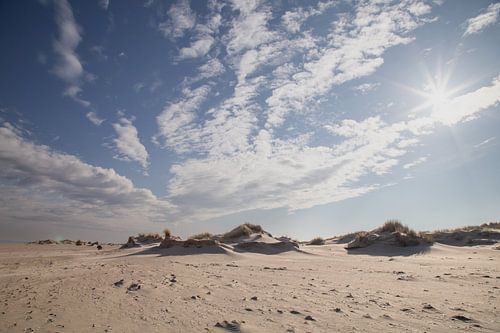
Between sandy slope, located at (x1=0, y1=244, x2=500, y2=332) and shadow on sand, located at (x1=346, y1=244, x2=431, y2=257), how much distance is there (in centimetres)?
491

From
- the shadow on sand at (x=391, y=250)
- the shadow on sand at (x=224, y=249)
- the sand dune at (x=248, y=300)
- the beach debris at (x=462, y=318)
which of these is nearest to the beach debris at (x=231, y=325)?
the sand dune at (x=248, y=300)

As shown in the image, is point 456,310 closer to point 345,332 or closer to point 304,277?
point 345,332

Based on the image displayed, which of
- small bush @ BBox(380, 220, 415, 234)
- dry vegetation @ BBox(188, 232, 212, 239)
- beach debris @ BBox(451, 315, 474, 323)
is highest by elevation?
small bush @ BBox(380, 220, 415, 234)

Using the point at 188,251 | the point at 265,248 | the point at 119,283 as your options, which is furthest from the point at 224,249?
the point at 119,283

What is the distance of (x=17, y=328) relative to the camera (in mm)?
3248

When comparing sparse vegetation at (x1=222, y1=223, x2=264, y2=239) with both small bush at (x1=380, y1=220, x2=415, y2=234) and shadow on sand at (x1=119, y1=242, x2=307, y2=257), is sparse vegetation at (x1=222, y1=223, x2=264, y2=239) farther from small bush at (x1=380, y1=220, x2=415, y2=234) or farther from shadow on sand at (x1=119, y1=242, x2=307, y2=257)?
small bush at (x1=380, y1=220, x2=415, y2=234)

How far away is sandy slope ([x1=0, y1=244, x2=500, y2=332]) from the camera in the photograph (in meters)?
3.41

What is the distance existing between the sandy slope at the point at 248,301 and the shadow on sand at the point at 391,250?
4905mm

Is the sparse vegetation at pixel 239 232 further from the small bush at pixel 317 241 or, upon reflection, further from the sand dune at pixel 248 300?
the sand dune at pixel 248 300

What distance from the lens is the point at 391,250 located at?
41.7 feet

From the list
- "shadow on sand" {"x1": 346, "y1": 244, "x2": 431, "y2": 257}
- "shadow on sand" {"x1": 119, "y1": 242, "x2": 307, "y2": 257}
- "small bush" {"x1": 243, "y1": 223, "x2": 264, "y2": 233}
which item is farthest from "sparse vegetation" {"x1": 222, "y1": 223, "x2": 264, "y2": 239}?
"shadow on sand" {"x1": 346, "y1": 244, "x2": 431, "y2": 257}

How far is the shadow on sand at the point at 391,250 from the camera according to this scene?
1188 centimetres

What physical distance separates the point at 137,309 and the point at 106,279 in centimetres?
210

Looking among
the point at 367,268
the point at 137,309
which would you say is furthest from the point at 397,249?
the point at 137,309
